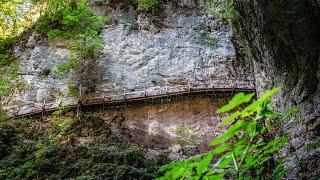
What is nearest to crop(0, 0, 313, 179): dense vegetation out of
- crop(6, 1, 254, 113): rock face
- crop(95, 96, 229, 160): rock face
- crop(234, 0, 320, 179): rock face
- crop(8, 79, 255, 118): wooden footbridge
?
crop(95, 96, 229, 160): rock face

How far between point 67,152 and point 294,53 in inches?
340

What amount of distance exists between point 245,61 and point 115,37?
6.14 meters

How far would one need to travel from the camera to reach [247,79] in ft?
53.0

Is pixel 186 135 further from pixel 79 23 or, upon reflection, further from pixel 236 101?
pixel 236 101

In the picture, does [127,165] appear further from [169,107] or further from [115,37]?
[115,37]

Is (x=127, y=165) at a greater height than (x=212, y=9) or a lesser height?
lesser

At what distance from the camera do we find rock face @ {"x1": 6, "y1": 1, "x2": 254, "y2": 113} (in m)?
16.0

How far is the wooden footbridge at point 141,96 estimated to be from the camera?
1512 centimetres

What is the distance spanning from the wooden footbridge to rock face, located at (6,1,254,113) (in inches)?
6.5

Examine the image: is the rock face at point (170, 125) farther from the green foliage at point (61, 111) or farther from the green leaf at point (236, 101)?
the green leaf at point (236, 101)

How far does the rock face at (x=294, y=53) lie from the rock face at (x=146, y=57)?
9.97m

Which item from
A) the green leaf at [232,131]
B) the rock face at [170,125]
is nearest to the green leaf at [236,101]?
the green leaf at [232,131]

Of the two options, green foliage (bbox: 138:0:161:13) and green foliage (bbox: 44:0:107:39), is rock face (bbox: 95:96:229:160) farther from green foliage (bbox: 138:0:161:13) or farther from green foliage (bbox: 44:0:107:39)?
green foliage (bbox: 138:0:161:13)

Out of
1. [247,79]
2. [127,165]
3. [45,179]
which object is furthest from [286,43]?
[247,79]
